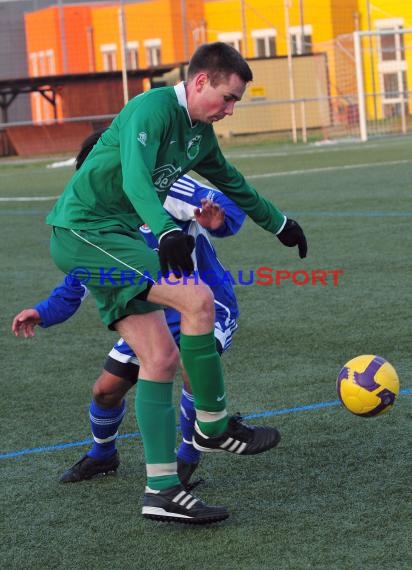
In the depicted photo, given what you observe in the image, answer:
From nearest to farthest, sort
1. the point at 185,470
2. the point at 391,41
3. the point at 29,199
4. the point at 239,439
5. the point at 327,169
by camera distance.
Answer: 1. the point at 239,439
2. the point at 185,470
3. the point at 29,199
4. the point at 327,169
5. the point at 391,41

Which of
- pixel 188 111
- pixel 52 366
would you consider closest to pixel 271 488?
pixel 188 111

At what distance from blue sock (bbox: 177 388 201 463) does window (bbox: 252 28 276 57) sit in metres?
29.8

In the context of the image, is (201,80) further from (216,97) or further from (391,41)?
(391,41)

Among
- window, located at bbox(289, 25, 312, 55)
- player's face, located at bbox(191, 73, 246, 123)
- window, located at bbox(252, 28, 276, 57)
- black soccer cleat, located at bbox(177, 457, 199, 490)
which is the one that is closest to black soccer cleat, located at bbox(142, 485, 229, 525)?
black soccer cleat, located at bbox(177, 457, 199, 490)

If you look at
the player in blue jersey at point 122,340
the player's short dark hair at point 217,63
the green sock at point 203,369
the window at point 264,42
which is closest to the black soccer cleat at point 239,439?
the green sock at point 203,369

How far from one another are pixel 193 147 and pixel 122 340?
2.45 feet

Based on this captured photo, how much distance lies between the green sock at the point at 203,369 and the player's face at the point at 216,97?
2.41ft

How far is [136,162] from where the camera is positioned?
12.1 feet

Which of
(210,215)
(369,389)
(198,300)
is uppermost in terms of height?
(210,215)

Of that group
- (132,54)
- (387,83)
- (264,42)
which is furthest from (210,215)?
(132,54)

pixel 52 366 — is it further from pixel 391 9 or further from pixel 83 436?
pixel 391 9

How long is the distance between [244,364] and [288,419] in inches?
45.5

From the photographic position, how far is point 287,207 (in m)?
13.1

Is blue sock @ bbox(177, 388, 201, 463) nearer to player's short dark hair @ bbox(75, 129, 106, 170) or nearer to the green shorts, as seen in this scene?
the green shorts
